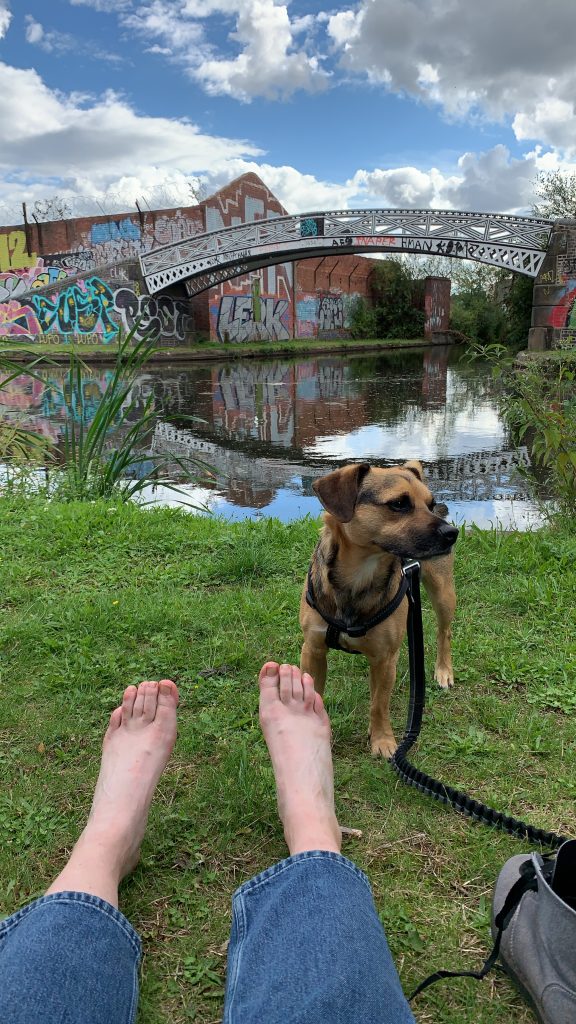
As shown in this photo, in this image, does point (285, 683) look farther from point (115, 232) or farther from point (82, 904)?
point (115, 232)

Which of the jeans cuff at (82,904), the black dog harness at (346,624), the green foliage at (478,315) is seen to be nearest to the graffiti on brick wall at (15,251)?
the green foliage at (478,315)

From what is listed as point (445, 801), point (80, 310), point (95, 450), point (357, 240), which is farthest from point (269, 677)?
point (80, 310)

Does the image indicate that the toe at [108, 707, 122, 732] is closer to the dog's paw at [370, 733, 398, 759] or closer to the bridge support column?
the dog's paw at [370, 733, 398, 759]

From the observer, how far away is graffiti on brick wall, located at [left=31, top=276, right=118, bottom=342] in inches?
1251

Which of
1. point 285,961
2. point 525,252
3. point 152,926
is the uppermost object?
point 525,252

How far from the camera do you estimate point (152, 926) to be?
1834mm

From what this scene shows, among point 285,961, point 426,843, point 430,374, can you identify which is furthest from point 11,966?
point 430,374

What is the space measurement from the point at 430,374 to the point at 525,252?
695 cm

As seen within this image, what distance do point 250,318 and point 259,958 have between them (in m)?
37.6

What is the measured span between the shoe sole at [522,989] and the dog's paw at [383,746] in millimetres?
972

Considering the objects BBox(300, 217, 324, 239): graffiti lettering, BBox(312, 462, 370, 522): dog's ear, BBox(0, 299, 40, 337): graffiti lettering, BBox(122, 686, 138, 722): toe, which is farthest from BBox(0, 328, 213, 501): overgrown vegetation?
BBox(0, 299, 40, 337): graffiti lettering

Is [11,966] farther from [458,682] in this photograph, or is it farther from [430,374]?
[430,374]

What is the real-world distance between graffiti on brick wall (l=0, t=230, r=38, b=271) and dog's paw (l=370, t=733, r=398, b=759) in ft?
127

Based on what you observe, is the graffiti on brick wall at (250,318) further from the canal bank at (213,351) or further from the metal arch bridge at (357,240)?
the metal arch bridge at (357,240)
